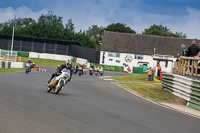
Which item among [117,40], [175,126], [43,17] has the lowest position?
[175,126]

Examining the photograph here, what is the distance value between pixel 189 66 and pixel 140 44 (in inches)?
2296

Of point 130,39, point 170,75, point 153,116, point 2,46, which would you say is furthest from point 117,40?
point 153,116

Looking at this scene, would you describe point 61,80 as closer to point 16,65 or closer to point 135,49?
point 16,65

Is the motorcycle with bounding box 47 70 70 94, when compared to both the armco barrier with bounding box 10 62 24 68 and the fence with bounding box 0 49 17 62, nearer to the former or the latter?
the armco barrier with bounding box 10 62 24 68

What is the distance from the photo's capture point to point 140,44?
7556 centimetres

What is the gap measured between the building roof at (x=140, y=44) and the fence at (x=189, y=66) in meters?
55.9

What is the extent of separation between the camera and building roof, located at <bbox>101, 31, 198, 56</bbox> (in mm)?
74250

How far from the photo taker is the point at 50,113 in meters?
8.97

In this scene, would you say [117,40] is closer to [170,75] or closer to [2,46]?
[2,46]

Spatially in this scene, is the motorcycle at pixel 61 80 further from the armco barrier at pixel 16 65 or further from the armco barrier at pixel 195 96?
the armco barrier at pixel 16 65

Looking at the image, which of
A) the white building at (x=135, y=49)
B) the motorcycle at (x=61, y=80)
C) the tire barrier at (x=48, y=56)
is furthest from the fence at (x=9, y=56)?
the white building at (x=135, y=49)

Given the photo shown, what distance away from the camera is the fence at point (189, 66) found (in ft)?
55.3

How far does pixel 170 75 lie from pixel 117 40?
58.0 meters

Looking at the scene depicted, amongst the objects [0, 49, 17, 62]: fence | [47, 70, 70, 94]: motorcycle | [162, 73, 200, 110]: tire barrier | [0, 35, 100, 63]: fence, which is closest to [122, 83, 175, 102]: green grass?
[162, 73, 200, 110]: tire barrier
